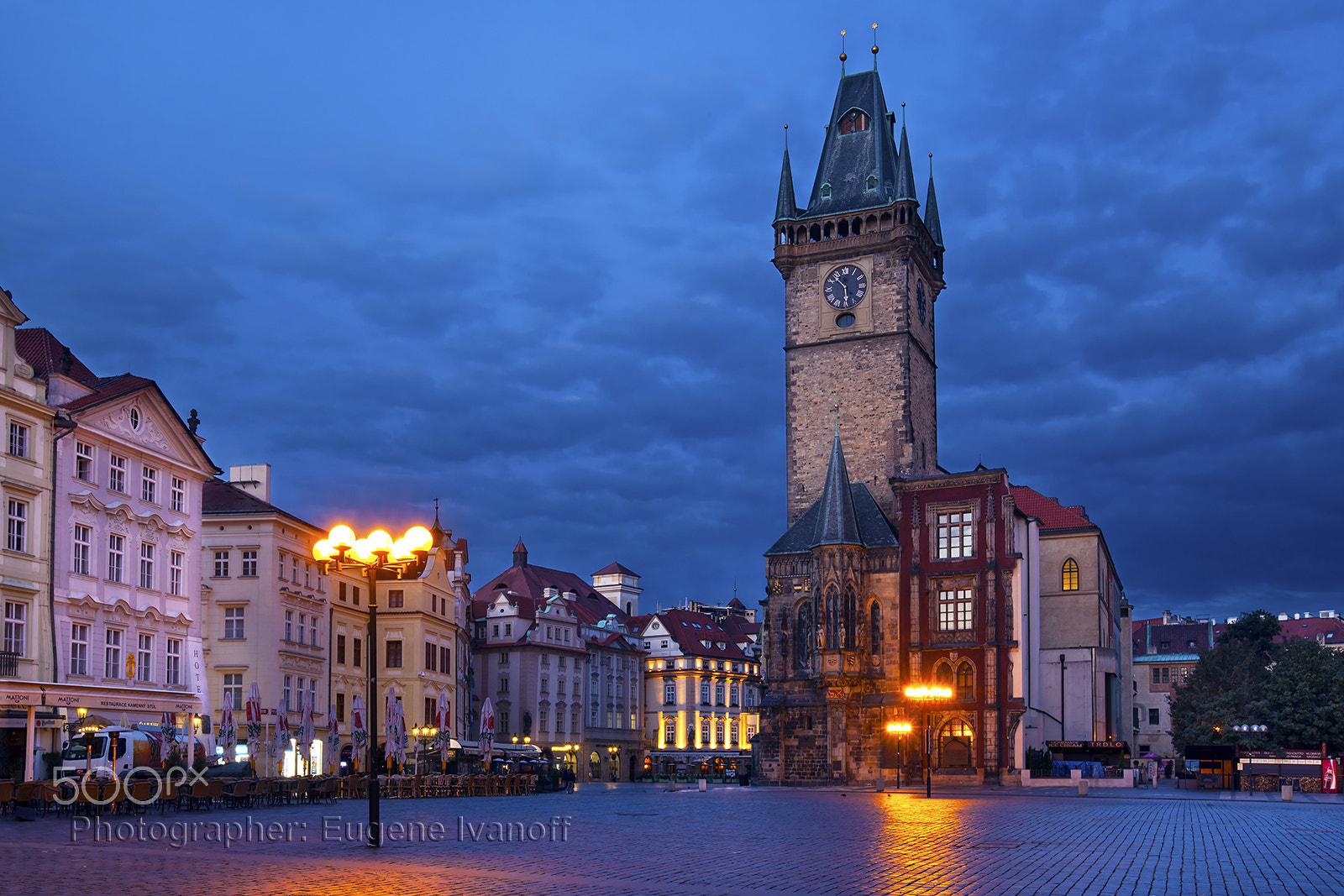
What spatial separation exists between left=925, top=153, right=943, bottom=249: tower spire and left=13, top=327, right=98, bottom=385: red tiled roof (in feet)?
172

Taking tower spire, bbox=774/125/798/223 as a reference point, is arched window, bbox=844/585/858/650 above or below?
below

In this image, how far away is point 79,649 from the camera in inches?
1715

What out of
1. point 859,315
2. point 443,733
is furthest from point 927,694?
point 859,315

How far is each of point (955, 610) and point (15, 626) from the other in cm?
4441

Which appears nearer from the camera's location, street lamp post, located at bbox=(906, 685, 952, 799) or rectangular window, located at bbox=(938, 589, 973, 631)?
street lamp post, located at bbox=(906, 685, 952, 799)

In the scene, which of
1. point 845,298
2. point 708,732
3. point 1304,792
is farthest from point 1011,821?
point 708,732

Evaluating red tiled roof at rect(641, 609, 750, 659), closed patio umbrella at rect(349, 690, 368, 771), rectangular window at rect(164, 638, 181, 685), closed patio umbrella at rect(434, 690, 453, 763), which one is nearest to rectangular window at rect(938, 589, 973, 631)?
closed patio umbrella at rect(434, 690, 453, 763)

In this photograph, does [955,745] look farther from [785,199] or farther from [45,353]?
[45,353]

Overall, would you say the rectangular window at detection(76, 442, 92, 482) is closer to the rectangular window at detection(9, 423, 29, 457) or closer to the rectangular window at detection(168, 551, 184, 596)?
the rectangular window at detection(9, 423, 29, 457)

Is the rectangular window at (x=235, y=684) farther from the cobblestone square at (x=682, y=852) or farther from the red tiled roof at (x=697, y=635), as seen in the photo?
the red tiled roof at (x=697, y=635)

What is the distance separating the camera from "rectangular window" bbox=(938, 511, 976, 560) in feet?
225

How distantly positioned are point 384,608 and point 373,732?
5479 cm

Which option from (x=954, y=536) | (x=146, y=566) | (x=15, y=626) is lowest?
(x=15, y=626)

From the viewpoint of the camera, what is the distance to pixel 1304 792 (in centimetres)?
5972
